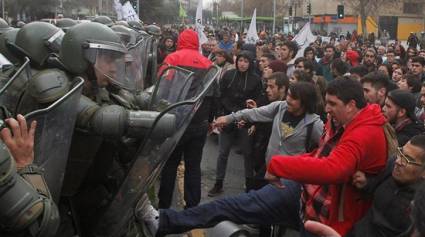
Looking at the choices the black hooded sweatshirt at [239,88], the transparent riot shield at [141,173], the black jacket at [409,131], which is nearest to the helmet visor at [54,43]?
the transparent riot shield at [141,173]

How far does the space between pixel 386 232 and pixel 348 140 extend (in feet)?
1.68

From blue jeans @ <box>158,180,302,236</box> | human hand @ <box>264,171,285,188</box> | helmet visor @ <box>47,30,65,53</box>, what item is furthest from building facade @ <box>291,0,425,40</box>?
human hand @ <box>264,171,285,188</box>

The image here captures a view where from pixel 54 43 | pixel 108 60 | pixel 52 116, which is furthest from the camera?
pixel 54 43

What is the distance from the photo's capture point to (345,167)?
296 cm

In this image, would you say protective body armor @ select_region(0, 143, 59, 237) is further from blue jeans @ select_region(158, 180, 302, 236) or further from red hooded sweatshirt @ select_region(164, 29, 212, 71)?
red hooded sweatshirt @ select_region(164, 29, 212, 71)

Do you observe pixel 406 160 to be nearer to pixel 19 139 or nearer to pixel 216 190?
pixel 19 139

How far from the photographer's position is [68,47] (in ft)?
10.8

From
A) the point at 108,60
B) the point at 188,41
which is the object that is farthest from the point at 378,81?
the point at 108,60

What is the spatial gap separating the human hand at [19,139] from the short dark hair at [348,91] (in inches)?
69.5

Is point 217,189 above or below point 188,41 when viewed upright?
below

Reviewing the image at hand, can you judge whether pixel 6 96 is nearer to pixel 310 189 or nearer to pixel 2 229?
pixel 2 229

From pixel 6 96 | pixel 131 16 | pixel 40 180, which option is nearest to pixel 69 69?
pixel 6 96

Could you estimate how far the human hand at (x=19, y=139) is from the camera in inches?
89.3

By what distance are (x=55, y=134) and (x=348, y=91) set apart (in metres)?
1.67
